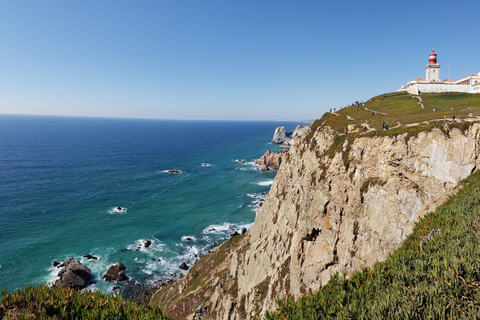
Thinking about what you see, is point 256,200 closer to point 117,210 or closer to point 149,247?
point 149,247

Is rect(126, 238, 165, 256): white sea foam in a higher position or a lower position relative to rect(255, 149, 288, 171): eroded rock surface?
lower

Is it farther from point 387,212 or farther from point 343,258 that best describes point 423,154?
point 343,258

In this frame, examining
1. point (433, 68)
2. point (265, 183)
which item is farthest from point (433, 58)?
point (265, 183)

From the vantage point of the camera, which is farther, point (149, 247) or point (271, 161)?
point (271, 161)

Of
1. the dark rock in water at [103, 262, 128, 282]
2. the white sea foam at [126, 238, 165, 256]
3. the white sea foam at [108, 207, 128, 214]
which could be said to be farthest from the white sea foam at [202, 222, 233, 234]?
the white sea foam at [108, 207, 128, 214]

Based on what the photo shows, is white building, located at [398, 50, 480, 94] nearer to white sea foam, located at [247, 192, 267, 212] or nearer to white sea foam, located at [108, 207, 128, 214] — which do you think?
white sea foam, located at [247, 192, 267, 212]
